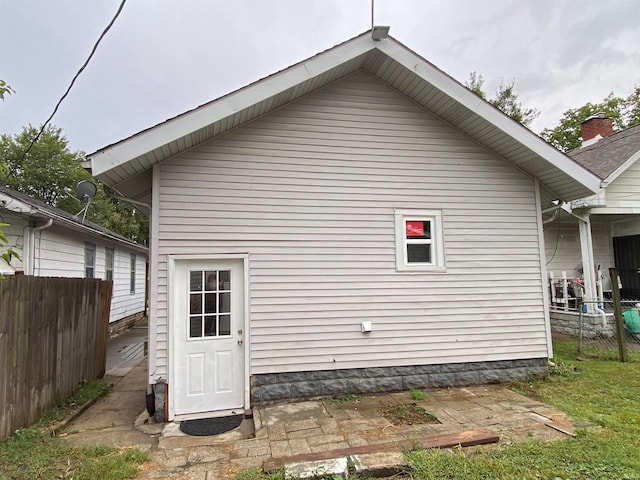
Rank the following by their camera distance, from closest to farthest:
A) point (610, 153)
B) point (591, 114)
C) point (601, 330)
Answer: point (601, 330) → point (610, 153) → point (591, 114)

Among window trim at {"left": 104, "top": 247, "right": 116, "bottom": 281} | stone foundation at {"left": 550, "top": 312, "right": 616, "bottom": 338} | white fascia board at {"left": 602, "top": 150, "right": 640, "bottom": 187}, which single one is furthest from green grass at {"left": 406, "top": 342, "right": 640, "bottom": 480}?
window trim at {"left": 104, "top": 247, "right": 116, "bottom": 281}

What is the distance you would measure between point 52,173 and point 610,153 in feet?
113

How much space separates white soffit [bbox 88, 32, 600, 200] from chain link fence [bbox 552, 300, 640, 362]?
3.35 metres

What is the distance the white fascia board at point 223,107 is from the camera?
430 cm

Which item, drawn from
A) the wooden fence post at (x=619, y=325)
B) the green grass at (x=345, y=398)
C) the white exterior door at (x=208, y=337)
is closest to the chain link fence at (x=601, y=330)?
the wooden fence post at (x=619, y=325)

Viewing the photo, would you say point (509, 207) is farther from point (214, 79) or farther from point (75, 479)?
point (214, 79)

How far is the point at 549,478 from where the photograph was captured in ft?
9.63

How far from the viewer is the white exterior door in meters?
4.77

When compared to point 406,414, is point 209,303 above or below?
above

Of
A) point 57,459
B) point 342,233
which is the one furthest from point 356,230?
point 57,459

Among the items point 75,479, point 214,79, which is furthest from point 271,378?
point 214,79

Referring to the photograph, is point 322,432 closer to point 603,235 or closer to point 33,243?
point 33,243

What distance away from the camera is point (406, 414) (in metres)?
4.50

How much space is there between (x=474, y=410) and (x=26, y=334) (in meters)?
5.51
